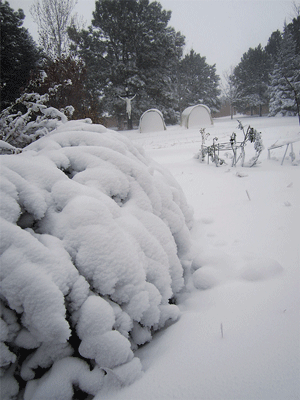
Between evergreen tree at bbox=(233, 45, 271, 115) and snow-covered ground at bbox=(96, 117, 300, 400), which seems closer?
snow-covered ground at bbox=(96, 117, 300, 400)

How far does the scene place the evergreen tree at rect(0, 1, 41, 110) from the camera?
Answer: 13445 mm

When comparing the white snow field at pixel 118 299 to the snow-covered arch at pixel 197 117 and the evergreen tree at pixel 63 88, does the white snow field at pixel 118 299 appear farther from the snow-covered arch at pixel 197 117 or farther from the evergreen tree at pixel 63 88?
the snow-covered arch at pixel 197 117

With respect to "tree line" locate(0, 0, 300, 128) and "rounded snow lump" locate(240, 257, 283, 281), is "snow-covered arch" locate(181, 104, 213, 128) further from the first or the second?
"rounded snow lump" locate(240, 257, 283, 281)

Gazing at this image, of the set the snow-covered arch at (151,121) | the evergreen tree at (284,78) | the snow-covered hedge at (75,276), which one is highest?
the evergreen tree at (284,78)

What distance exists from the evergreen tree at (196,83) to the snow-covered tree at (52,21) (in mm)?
18304

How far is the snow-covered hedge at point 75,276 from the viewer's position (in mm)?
880

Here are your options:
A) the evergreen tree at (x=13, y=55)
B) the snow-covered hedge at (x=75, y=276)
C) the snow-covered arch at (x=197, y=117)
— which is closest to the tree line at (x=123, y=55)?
the evergreen tree at (x=13, y=55)

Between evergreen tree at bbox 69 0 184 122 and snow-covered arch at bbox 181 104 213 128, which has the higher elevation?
evergreen tree at bbox 69 0 184 122

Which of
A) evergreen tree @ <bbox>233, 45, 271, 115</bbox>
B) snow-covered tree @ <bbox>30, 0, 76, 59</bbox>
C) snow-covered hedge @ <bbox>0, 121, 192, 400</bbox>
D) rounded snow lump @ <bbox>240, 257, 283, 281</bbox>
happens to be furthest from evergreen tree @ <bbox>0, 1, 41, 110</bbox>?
evergreen tree @ <bbox>233, 45, 271, 115</bbox>

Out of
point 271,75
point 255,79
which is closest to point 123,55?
point 271,75

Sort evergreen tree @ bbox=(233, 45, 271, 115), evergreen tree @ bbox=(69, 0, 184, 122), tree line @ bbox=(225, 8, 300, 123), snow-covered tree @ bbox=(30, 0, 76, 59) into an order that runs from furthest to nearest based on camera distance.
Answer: evergreen tree @ bbox=(233, 45, 271, 115)
tree line @ bbox=(225, 8, 300, 123)
evergreen tree @ bbox=(69, 0, 184, 122)
snow-covered tree @ bbox=(30, 0, 76, 59)

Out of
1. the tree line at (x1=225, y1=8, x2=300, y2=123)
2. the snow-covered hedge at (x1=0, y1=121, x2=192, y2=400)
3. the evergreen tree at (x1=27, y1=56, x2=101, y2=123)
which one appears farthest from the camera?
the tree line at (x1=225, y1=8, x2=300, y2=123)

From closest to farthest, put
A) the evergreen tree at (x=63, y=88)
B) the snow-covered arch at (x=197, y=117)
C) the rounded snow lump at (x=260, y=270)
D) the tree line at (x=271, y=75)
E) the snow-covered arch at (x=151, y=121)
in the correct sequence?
the rounded snow lump at (x=260, y=270) → the evergreen tree at (x=63, y=88) → the snow-covered arch at (x=151, y=121) → the snow-covered arch at (x=197, y=117) → the tree line at (x=271, y=75)

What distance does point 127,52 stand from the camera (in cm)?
2394
